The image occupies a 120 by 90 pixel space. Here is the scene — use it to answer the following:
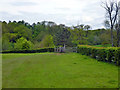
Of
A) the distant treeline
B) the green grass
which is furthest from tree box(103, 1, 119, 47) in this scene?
the green grass

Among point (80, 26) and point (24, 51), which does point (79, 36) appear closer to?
point (80, 26)

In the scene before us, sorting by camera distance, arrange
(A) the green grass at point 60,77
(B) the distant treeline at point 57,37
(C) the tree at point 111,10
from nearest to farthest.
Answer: (A) the green grass at point 60,77, (C) the tree at point 111,10, (B) the distant treeline at point 57,37

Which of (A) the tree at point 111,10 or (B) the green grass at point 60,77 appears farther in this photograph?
(A) the tree at point 111,10

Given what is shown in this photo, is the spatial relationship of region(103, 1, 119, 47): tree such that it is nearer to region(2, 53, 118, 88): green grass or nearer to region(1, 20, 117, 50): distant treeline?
region(1, 20, 117, 50): distant treeline

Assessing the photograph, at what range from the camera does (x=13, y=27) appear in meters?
51.5

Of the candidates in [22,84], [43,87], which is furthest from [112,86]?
[22,84]

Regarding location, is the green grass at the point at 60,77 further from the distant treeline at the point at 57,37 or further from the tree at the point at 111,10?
the distant treeline at the point at 57,37


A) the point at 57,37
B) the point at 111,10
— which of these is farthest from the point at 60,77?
the point at 57,37

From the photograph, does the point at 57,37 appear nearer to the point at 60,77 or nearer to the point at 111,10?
the point at 111,10

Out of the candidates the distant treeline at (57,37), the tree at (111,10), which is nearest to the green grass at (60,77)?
the tree at (111,10)

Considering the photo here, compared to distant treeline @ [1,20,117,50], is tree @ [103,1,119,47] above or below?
above

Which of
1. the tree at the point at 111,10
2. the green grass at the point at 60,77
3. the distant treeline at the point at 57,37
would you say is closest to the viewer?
the green grass at the point at 60,77

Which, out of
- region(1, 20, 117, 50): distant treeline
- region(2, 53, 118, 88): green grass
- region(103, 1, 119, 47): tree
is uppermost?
region(103, 1, 119, 47): tree

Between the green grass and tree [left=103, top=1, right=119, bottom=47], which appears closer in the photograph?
the green grass
